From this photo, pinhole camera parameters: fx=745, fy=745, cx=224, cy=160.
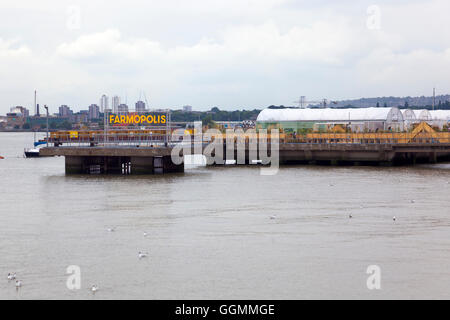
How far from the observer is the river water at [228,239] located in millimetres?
24234

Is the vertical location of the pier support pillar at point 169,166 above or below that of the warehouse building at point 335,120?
below

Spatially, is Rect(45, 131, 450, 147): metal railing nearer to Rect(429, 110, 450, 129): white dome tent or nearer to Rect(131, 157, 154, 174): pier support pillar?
Rect(131, 157, 154, 174): pier support pillar

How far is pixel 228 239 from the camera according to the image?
1236 inches

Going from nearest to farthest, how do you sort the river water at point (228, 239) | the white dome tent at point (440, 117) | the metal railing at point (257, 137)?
the river water at point (228, 239) < the metal railing at point (257, 137) < the white dome tent at point (440, 117)

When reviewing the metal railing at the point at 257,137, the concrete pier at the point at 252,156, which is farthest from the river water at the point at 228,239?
the metal railing at the point at 257,137

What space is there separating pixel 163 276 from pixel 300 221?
12072 millimetres

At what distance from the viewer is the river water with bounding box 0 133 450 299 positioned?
24.2m

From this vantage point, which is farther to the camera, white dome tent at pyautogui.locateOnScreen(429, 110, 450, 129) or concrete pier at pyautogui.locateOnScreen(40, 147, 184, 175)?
white dome tent at pyautogui.locateOnScreen(429, 110, 450, 129)

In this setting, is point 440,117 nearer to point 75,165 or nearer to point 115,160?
point 115,160

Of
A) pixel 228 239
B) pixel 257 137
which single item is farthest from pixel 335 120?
pixel 228 239

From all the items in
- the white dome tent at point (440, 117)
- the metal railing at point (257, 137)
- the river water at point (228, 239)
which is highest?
the white dome tent at point (440, 117)

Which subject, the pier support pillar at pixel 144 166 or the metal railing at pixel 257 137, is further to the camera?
the metal railing at pixel 257 137

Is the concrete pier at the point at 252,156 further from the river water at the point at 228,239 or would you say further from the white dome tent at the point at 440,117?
→ the white dome tent at the point at 440,117

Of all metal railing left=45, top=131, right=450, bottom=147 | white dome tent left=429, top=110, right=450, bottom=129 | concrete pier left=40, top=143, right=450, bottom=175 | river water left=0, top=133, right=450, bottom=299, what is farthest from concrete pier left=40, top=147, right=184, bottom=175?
white dome tent left=429, top=110, right=450, bottom=129
